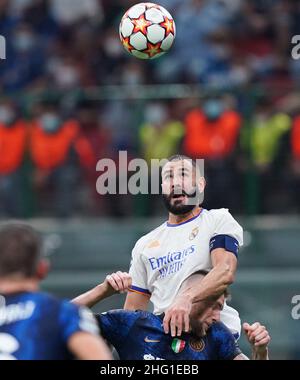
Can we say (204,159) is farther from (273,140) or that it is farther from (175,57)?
(175,57)

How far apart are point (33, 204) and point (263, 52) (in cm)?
464

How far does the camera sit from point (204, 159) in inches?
577

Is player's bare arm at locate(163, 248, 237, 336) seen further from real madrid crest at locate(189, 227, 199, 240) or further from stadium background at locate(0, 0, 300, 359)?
stadium background at locate(0, 0, 300, 359)

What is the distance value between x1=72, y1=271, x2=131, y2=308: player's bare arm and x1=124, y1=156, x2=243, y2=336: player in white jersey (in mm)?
447


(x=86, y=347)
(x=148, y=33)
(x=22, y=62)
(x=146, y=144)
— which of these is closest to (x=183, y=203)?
(x=148, y=33)

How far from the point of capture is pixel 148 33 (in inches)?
391

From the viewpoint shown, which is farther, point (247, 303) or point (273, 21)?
point (273, 21)

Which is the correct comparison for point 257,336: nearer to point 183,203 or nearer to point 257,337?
point 257,337

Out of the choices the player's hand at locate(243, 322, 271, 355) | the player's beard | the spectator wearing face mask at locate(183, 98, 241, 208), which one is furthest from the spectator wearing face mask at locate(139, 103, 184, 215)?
the player's hand at locate(243, 322, 271, 355)

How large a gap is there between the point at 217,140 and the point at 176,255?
674cm
